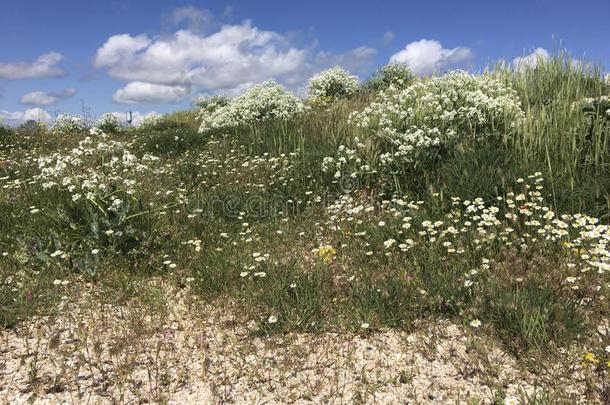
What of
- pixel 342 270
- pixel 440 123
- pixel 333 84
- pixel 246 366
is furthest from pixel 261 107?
pixel 246 366

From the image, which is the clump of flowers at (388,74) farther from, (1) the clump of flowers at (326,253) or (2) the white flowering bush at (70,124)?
(1) the clump of flowers at (326,253)

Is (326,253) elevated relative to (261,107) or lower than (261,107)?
lower

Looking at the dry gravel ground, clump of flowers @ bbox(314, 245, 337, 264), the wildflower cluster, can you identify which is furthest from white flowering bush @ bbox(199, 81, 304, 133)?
the dry gravel ground

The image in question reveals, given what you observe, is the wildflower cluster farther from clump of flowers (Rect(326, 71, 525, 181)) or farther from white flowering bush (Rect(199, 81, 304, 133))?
white flowering bush (Rect(199, 81, 304, 133))

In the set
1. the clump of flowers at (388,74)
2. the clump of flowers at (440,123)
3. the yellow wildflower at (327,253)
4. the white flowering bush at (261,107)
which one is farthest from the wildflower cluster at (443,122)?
the clump of flowers at (388,74)

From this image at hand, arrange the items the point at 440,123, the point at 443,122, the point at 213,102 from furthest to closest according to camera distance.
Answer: the point at 213,102 < the point at 440,123 < the point at 443,122

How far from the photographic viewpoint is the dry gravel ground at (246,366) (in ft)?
12.4

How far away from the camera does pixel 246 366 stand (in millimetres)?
4203

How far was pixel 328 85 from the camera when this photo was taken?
74.1 ft

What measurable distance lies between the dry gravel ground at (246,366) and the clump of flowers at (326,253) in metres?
1.36

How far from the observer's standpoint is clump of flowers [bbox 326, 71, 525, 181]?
7969 millimetres

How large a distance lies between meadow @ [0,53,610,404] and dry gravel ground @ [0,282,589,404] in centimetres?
2

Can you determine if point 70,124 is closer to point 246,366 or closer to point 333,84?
point 333,84

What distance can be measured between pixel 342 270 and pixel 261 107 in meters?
11.7
